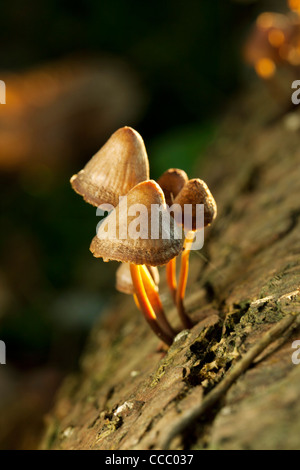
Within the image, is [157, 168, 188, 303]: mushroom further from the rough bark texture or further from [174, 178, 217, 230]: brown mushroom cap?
the rough bark texture

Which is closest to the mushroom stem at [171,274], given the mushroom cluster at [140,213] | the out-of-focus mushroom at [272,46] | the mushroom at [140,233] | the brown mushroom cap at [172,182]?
the mushroom cluster at [140,213]

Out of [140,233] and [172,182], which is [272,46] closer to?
[172,182]

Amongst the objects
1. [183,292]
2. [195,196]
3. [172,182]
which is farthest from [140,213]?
[183,292]

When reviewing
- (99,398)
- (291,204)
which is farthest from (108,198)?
(291,204)

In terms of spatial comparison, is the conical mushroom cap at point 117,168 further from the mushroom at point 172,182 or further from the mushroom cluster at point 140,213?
the mushroom at point 172,182

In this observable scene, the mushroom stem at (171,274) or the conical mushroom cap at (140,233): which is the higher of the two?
the conical mushroom cap at (140,233)

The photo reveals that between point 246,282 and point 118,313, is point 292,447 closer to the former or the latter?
point 246,282

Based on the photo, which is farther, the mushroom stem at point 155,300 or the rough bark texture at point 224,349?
the mushroom stem at point 155,300

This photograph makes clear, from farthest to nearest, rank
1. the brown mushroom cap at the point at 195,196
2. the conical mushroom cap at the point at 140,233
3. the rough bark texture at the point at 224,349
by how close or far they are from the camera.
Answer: the brown mushroom cap at the point at 195,196 → the conical mushroom cap at the point at 140,233 → the rough bark texture at the point at 224,349
